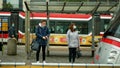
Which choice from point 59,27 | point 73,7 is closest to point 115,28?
point 73,7

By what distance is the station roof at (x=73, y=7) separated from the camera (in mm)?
15727

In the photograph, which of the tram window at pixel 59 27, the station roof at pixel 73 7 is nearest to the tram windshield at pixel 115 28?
the station roof at pixel 73 7

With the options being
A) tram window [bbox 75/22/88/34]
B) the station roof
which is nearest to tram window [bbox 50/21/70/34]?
tram window [bbox 75/22/88/34]

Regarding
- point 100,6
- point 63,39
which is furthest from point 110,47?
point 63,39

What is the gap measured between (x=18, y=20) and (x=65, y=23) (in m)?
3.79

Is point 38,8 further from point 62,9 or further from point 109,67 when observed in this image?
point 109,67

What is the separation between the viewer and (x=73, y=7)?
16328 millimetres

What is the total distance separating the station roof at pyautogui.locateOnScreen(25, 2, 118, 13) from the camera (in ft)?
51.6

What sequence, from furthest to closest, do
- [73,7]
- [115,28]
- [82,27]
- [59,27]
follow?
[59,27] → [82,27] → [73,7] → [115,28]

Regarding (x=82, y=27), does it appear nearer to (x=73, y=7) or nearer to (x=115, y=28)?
(x=73, y=7)

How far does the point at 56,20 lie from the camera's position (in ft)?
96.4

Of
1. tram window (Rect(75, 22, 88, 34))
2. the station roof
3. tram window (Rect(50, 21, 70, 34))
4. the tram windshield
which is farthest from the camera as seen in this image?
tram window (Rect(50, 21, 70, 34))

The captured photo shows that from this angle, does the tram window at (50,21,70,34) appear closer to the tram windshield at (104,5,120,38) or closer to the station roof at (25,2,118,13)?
the station roof at (25,2,118,13)

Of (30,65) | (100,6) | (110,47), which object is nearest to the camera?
(30,65)
